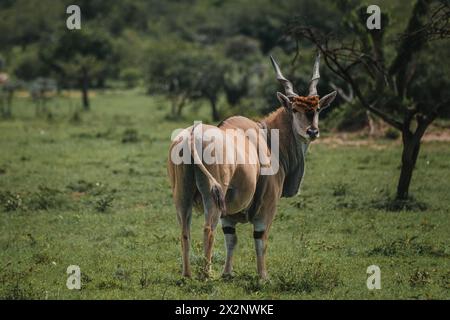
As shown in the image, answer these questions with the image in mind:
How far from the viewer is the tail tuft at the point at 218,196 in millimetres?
7707

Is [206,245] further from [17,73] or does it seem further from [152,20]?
[152,20]

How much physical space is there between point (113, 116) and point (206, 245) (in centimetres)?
2317

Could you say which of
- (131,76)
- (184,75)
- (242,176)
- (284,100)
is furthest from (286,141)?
(131,76)

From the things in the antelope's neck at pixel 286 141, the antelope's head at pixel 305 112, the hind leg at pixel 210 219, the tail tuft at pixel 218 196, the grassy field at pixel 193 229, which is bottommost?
the grassy field at pixel 193 229

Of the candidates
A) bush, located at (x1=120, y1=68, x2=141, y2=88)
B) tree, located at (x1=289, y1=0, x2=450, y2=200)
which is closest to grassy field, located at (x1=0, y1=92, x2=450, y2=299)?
tree, located at (x1=289, y1=0, x2=450, y2=200)

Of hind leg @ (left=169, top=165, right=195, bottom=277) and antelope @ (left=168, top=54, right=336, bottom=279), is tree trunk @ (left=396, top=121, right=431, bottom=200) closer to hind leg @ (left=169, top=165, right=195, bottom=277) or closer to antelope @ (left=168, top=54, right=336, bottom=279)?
antelope @ (left=168, top=54, right=336, bottom=279)

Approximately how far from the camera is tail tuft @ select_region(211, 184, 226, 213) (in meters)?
7.71

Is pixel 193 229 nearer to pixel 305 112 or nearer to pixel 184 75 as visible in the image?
pixel 305 112

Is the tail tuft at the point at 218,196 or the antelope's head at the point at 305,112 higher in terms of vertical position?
the antelope's head at the point at 305,112

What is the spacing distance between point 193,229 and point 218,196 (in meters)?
4.33

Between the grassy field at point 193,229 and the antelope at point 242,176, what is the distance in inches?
20.0

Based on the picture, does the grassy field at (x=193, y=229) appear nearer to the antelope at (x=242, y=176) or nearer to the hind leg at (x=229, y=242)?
the hind leg at (x=229, y=242)

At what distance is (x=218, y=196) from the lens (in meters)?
7.73

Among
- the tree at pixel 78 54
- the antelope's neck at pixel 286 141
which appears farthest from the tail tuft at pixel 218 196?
the tree at pixel 78 54
